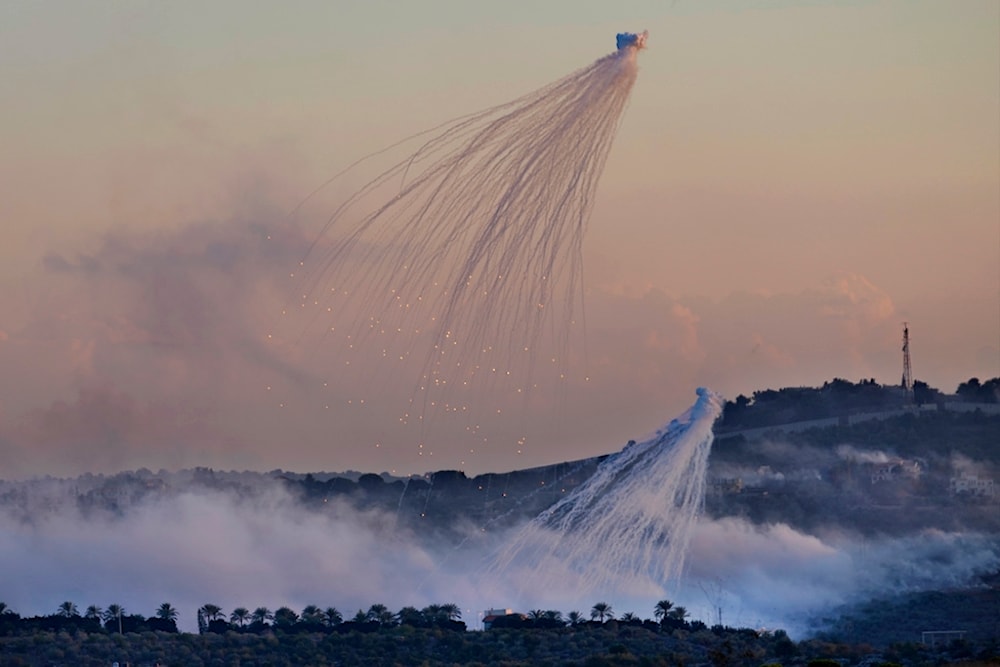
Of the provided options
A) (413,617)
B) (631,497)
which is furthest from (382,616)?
(631,497)

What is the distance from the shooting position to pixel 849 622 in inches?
5797

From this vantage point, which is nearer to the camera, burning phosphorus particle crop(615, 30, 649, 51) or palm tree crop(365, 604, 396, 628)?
burning phosphorus particle crop(615, 30, 649, 51)

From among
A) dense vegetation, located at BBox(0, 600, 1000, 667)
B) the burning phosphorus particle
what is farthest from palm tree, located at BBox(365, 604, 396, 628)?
the burning phosphorus particle

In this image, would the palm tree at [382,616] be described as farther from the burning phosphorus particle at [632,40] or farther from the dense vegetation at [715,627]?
the burning phosphorus particle at [632,40]

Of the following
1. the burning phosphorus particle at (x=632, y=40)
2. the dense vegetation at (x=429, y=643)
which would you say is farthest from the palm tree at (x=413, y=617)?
the burning phosphorus particle at (x=632, y=40)

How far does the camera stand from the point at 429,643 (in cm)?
13638

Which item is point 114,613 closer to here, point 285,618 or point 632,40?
point 285,618

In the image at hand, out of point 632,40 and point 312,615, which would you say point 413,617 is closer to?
point 312,615

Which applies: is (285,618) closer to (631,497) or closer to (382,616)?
(382,616)

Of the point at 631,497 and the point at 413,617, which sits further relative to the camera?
the point at 413,617

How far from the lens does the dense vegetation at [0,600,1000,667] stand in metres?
124

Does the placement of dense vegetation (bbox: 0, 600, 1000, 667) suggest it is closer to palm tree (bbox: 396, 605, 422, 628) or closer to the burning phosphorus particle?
palm tree (bbox: 396, 605, 422, 628)

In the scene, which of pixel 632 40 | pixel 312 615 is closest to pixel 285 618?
pixel 312 615

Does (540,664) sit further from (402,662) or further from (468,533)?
(468,533)
